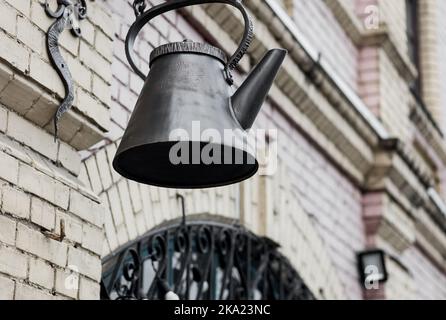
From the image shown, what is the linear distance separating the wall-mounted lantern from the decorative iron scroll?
0.75 metres

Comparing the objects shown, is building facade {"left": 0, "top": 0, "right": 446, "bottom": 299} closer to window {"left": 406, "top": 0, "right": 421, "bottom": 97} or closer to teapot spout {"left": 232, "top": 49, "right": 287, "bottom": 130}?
window {"left": 406, "top": 0, "right": 421, "bottom": 97}

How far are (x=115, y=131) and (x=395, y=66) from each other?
164 inches

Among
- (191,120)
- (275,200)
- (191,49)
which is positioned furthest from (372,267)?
(191,120)

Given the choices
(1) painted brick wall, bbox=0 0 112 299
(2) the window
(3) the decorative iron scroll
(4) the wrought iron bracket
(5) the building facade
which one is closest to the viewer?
(1) painted brick wall, bbox=0 0 112 299

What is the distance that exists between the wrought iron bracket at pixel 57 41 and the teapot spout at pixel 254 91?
764 mm

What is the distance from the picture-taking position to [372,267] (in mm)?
7137

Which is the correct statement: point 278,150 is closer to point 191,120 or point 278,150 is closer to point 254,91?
point 254,91

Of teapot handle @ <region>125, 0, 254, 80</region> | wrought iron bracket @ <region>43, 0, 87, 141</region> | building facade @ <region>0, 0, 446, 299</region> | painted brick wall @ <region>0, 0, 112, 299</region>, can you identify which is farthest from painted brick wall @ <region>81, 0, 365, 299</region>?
teapot handle @ <region>125, 0, 254, 80</region>

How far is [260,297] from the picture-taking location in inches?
238

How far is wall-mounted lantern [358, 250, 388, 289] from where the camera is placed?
23.3ft

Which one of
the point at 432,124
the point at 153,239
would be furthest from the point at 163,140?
the point at 432,124

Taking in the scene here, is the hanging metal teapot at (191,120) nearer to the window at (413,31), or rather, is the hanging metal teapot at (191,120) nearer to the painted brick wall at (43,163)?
the painted brick wall at (43,163)

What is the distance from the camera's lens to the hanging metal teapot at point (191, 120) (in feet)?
9.60

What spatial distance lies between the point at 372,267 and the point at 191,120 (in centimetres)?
442
